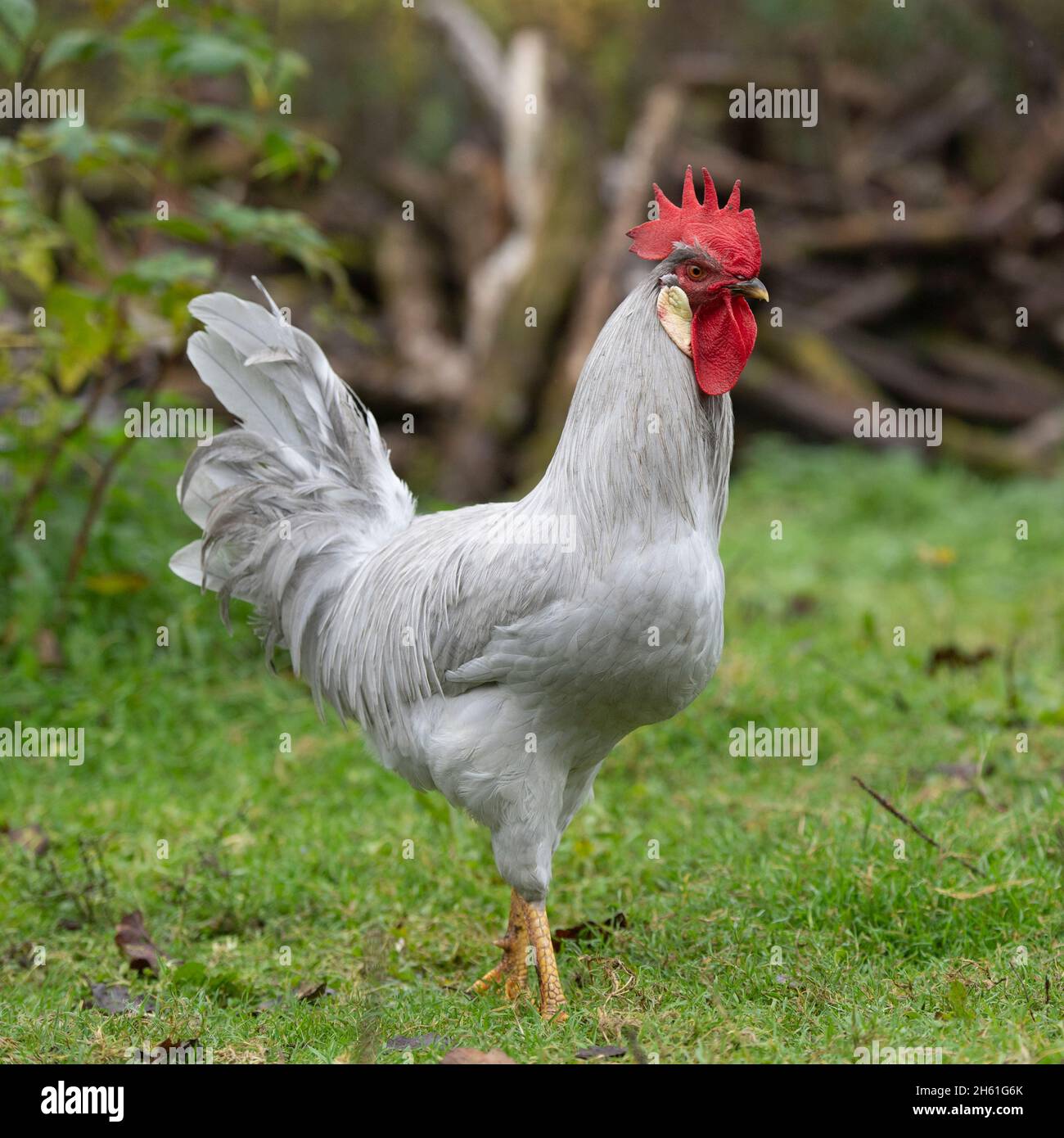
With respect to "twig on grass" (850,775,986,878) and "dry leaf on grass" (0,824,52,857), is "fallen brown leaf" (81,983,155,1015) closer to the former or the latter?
"dry leaf on grass" (0,824,52,857)

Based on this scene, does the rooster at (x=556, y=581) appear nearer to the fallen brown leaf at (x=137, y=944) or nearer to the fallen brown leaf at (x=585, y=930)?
the fallen brown leaf at (x=585, y=930)

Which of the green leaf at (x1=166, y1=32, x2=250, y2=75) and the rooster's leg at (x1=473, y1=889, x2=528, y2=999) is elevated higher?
the green leaf at (x1=166, y1=32, x2=250, y2=75)

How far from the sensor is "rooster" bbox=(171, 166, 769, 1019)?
3.24m

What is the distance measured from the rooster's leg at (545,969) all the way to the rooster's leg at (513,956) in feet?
0.57

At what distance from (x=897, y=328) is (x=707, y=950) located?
9.66m

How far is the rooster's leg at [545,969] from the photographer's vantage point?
3.46 meters

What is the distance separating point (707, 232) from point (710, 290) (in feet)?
0.52

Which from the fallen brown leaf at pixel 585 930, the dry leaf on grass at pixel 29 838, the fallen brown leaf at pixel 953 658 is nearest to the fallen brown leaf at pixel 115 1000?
the dry leaf on grass at pixel 29 838

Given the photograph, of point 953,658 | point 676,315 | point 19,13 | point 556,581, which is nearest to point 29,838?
point 556,581

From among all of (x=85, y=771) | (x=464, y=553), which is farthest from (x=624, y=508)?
(x=85, y=771)

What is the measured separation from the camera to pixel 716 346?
10.8 feet

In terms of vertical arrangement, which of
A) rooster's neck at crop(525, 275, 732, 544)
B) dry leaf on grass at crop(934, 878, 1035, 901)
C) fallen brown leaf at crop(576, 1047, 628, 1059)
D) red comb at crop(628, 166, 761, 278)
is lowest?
fallen brown leaf at crop(576, 1047, 628, 1059)

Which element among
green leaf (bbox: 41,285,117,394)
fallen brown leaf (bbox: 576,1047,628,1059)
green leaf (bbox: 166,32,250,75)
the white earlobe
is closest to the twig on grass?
fallen brown leaf (bbox: 576,1047,628,1059)

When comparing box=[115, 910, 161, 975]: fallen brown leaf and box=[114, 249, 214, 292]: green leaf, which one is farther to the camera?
box=[114, 249, 214, 292]: green leaf
